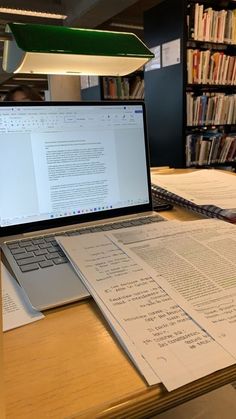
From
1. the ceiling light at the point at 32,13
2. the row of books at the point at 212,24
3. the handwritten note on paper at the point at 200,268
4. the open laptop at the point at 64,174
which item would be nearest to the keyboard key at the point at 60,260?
the open laptop at the point at 64,174

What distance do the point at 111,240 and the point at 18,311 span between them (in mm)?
251

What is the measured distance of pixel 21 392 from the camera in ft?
1.13

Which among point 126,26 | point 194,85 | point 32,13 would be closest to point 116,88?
point 194,85

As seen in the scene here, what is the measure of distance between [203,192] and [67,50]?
1.82 feet

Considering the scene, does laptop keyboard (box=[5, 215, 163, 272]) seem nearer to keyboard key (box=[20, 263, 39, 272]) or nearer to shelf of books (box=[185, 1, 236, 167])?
keyboard key (box=[20, 263, 39, 272])

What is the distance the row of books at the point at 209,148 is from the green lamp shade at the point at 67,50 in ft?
6.62

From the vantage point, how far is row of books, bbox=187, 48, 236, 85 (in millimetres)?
2748

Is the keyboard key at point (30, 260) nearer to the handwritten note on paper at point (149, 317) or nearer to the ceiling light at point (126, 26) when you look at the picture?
the handwritten note on paper at point (149, 317)

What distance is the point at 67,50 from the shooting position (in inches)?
34.5

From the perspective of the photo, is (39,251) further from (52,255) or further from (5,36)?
(5,36)

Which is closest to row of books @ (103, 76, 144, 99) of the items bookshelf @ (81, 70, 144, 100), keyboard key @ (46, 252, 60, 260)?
bookshelf @ (81, 70, 144, 100)

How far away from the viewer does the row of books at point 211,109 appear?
2.88 meters

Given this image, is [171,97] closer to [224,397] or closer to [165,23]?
[165,23]

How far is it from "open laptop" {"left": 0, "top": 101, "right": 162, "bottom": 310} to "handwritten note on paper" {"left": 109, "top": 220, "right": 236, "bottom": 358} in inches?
4.9
